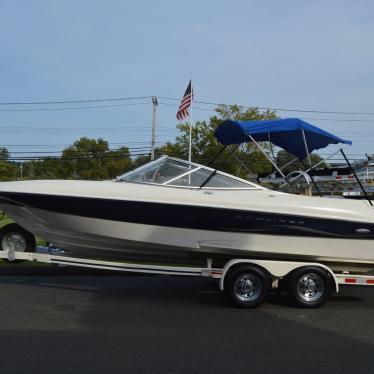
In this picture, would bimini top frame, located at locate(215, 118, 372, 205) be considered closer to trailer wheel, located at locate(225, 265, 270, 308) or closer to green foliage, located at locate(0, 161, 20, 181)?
trailer wheel, located at locate(225, 265, 270, 308)

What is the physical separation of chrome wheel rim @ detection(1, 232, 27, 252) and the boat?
0.92 feet

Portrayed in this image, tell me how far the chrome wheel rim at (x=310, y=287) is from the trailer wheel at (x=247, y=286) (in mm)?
484

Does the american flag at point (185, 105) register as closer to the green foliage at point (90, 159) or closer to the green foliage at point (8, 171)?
the green foliage at point (90, 159)

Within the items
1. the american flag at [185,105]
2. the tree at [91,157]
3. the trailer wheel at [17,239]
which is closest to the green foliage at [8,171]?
the tree at [91,157]

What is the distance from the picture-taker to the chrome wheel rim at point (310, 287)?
7191 mm

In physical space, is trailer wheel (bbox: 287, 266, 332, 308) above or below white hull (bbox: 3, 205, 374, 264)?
below

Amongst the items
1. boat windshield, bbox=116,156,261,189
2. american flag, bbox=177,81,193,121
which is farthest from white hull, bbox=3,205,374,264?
american flag, bbox=177,81,193,121

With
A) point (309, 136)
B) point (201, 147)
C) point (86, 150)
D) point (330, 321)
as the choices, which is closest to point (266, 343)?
point (330, 321)

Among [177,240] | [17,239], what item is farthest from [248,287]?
[17,239]

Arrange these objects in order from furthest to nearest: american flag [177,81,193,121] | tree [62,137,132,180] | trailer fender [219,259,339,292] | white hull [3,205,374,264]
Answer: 1. tree [62,137,132,180]
2. american flag [177,81,193,121]
3. white hull [3,205,374,264]
4. trailer fender [219,259,339,292]

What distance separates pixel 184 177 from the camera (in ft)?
24.7

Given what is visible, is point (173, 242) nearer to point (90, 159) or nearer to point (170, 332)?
point (170, 332)

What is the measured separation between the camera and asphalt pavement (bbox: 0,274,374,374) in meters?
4.67

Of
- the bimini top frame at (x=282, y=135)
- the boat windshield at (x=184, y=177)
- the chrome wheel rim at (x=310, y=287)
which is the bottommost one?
the chrome wheel rim at (x=310, y=287)
